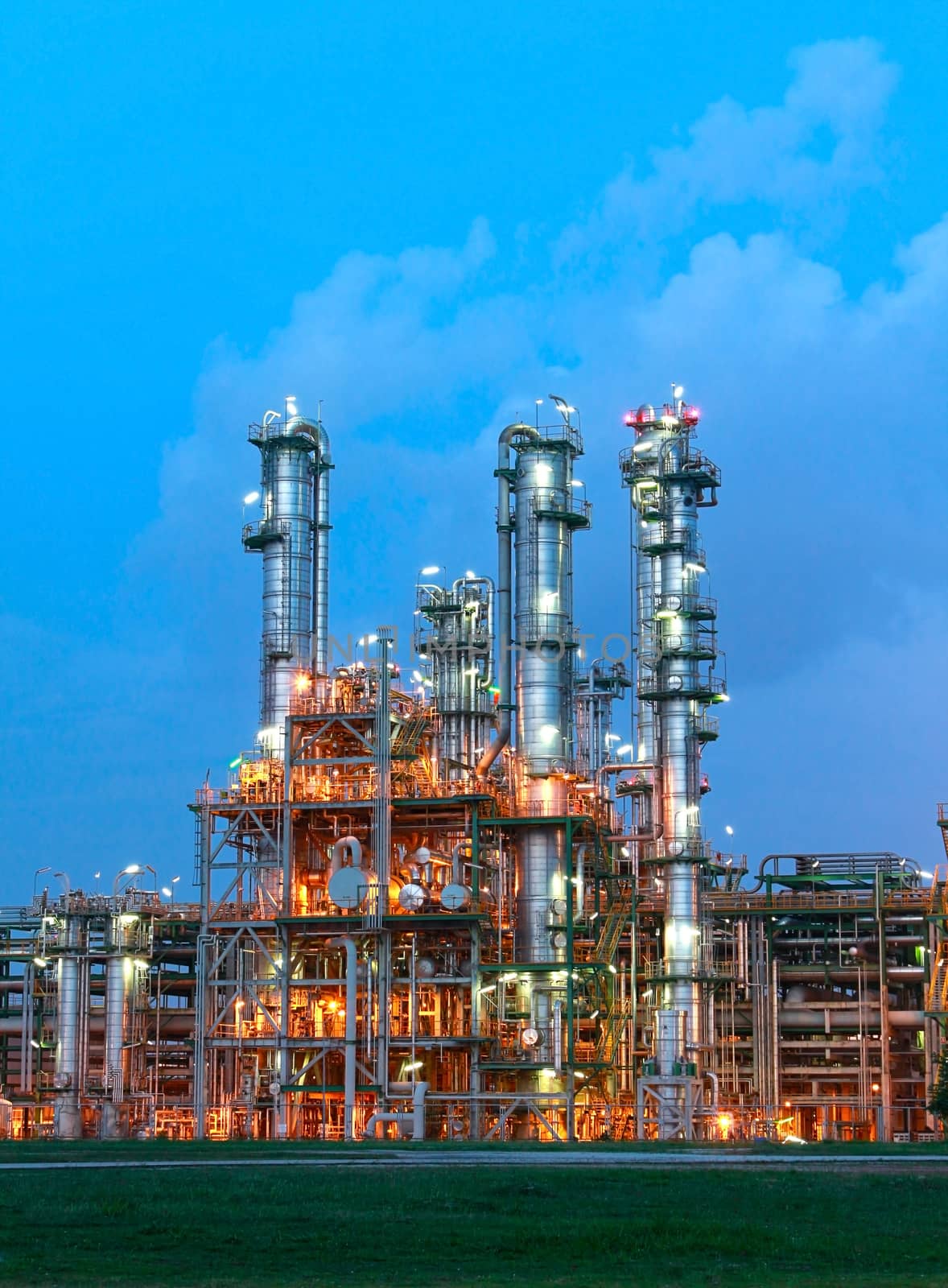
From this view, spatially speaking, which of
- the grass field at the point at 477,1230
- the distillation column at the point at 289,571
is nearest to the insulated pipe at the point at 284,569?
the distillation column at the point at 289,571

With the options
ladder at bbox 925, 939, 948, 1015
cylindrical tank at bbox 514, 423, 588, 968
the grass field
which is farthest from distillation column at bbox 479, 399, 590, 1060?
the grass field

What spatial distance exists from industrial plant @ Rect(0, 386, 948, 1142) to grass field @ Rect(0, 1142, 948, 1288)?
38875 mm

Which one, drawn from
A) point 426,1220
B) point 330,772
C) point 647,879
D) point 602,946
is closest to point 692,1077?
point 602,946

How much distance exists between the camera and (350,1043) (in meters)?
80.7

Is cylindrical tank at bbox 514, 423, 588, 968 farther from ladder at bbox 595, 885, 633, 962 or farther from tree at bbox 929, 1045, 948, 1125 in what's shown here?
tree at bbox 929, 1045, 948, 1125

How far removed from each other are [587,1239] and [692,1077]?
178 feet

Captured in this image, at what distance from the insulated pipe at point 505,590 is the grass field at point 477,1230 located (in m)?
42.6

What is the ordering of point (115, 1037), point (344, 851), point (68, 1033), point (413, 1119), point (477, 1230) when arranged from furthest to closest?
point (68, 1033) < point (115, 1037) < point (344, 851) < point (413, 1119) < point (477, 1230)

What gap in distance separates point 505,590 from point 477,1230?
5822cm

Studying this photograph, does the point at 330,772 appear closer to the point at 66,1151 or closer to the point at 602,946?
the point at 602,946

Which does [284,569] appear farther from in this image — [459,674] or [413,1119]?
[413,1119]

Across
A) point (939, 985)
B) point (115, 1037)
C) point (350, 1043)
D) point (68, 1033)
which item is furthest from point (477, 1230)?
point (68, 1033)

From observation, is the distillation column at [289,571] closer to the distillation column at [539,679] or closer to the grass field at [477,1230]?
the distillation column at [539,679]

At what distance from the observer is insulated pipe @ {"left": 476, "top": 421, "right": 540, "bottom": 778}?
84938mm
